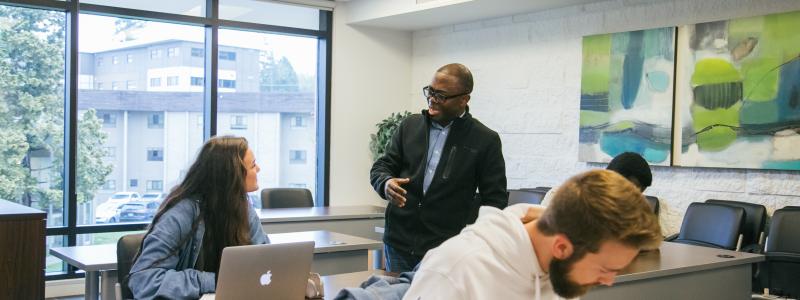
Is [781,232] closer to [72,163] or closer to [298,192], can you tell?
[298,192]

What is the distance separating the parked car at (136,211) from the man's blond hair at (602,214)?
5579 millimetres

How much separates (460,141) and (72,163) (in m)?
4.19

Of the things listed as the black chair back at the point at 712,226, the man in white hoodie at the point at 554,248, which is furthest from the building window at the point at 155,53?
the man in white hoodie at the point at 554,248

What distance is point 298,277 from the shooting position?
207 cm

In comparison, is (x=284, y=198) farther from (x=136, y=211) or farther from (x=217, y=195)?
(x=217, y=195)

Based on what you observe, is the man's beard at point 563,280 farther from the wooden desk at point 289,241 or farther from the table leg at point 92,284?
the table leg at point 92,284

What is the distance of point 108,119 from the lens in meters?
6.08

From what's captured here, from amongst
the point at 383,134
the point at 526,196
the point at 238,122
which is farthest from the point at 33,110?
the point at 526,196

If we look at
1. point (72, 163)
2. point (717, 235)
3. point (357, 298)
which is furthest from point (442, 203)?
point (72, 163)

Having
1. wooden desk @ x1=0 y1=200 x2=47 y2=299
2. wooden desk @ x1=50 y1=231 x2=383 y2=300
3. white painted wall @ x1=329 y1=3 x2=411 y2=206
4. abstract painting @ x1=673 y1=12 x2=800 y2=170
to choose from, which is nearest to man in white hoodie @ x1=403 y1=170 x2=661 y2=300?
wooden desk @ x1=50 y1=231 x2=383 y2=300

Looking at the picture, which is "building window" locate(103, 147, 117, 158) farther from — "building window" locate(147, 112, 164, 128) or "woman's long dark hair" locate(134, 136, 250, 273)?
"woman's long dark hair" locate(134, 136, 250, 273)

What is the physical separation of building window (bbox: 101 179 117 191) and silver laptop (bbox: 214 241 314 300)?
4.54m

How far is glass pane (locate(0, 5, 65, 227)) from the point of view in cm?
559

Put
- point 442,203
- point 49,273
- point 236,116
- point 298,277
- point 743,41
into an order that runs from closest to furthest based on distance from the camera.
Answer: point 298,277, point 442,203, point 743,41, point 49,273, point 236,116
